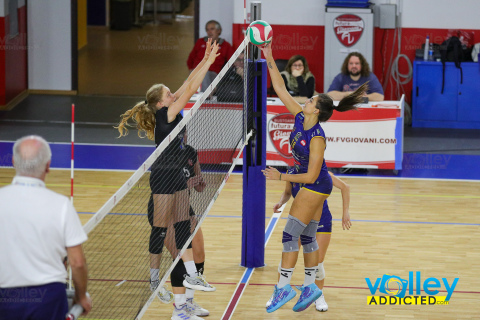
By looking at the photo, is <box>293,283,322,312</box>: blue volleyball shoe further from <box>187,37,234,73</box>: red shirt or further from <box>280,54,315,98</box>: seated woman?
<box>187,37,234,73</box>: red shirt

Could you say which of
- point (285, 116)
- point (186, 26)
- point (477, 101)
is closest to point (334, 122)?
point (285, 116)

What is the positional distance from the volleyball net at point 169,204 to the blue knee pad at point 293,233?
2.40 feet

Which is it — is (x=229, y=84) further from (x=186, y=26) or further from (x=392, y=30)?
(x=186, y=26)

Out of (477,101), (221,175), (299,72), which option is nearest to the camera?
(221,175)

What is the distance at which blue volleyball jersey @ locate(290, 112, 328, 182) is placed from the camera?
6.22 metres

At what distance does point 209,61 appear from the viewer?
6297mm

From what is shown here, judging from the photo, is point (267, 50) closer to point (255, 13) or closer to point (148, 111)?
point (255, 13)

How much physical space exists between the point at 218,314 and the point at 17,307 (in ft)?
10.00

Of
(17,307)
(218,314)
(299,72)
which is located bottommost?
(218,314)

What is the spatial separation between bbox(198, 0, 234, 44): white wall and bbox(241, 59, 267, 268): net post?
8124mm

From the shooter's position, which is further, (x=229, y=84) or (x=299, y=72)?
(x=229, y=84)

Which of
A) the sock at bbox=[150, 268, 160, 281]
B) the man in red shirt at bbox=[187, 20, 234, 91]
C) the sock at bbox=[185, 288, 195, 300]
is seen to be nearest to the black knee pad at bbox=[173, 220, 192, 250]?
the sock at bbox=[150, 268, 160, 281]

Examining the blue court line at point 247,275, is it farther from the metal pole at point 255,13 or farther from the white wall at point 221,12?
the white wall at point 221,12

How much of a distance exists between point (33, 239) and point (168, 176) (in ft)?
7.74
